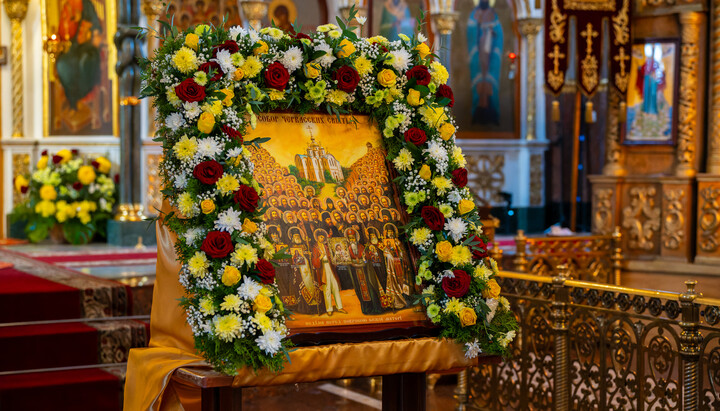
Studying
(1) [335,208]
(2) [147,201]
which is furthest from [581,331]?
(2) [147,201]

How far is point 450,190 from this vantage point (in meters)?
3.47

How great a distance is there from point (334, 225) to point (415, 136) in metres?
0.46

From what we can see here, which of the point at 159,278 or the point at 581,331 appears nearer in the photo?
the point at 159,278

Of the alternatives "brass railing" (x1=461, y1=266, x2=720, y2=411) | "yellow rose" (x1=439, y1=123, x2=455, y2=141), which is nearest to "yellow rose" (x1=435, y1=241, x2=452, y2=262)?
"yellow rose" (x1=439, y1=123, x2=455, y2=141)

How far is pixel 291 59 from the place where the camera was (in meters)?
3.24

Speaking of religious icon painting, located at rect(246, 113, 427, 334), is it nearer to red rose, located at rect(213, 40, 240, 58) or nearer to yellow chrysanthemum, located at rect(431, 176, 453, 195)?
yellow chrysanthemum, located at rect(431, 176, 453, 195)

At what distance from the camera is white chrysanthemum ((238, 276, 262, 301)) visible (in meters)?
2.90

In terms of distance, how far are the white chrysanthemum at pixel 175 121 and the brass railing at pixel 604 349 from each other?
2319 mm

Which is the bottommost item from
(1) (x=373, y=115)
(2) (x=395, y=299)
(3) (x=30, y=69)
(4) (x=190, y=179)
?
(2) (x=395, y=299)

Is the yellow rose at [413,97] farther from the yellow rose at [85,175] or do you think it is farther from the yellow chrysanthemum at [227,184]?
the yellow rose at [85,175]

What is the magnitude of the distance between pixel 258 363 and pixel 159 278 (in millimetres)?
549

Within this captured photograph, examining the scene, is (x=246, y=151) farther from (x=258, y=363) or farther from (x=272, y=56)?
(x=258, y=363)

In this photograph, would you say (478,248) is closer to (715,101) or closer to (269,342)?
(269,342)

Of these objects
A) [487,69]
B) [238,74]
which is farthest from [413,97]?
[487,69]
